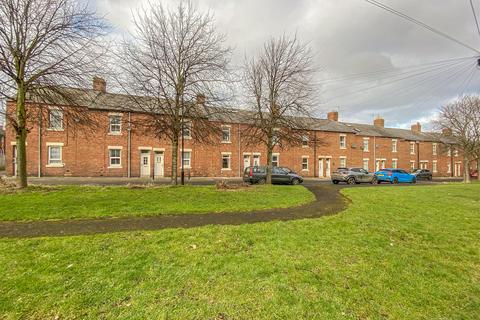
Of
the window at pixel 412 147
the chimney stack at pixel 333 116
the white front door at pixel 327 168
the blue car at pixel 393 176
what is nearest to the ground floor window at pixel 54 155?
the white front door at pixel 327 168

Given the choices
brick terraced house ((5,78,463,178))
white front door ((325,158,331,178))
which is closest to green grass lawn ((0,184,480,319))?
brick terraced house ((5,78,463,178))

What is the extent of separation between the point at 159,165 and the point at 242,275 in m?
23.3

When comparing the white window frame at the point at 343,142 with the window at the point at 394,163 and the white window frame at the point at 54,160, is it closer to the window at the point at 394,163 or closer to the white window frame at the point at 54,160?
the window at the point at 394,163

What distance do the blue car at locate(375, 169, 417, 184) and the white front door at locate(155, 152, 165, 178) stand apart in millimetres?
23301

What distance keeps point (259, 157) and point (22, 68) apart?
77.0ft

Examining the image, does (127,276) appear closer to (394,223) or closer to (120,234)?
(120,234)

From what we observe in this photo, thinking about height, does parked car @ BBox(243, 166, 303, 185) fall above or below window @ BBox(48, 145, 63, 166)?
below

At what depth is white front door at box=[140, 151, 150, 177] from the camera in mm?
24469

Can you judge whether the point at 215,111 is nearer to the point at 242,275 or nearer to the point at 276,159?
the point at 242,275

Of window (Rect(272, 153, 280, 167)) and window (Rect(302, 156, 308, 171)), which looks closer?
window (Rect(272, 153, 280, 167))

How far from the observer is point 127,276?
3596mm

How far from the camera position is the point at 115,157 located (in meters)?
23.5

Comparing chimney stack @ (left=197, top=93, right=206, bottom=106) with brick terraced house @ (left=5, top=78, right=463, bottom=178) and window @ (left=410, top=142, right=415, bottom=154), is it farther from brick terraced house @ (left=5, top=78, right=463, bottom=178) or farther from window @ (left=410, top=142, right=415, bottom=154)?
window @ (left=410, top=142, right=415, bottom=154)

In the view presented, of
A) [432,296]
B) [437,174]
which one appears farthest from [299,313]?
[437,174]
